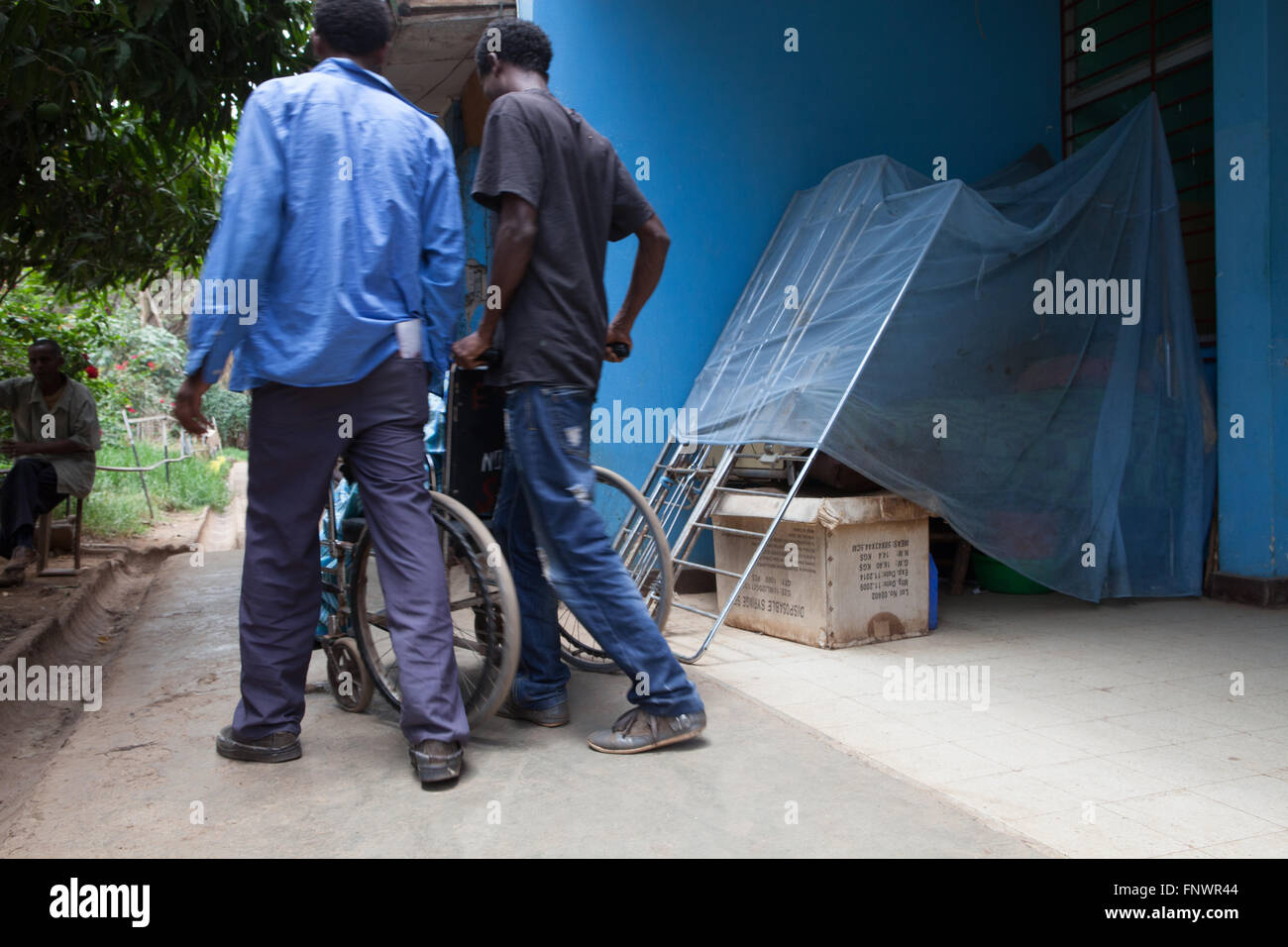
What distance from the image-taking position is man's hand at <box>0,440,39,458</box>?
252 inches

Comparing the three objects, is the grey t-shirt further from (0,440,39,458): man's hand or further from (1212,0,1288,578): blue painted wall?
(0,440,39,458): man's hand

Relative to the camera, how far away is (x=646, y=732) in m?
2.76

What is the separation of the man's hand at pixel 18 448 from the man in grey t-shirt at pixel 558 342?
488 centimetres

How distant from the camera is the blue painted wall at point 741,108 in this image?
5.38 m

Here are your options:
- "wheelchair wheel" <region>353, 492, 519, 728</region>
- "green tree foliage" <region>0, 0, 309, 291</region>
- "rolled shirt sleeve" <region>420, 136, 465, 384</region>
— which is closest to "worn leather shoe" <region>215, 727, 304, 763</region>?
"wheelchair wheel" <region>353, 492, 519, 728</region>

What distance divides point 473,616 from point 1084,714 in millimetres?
2025

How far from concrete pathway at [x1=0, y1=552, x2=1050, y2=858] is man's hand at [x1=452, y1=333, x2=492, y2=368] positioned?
3.54 feet

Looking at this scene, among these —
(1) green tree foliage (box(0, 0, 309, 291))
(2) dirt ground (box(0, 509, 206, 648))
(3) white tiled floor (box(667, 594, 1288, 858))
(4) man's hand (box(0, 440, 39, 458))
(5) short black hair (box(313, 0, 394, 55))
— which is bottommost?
(3) white tiled floor (box(667, 594, 1288, 858))

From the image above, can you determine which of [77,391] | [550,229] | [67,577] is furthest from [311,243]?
[77,391]

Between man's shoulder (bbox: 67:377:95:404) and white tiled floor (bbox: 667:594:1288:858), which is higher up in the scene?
man's shoulder (bbox: 67:377:95:404)

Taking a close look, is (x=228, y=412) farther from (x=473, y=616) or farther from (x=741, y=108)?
(x=473, y=616)

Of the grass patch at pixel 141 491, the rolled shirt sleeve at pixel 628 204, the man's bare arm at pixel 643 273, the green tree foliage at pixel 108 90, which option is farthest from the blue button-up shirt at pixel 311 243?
the grass patch at pixel 141 491

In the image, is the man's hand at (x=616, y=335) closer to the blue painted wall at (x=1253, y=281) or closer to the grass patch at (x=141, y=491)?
the blue painted wall at (x=1253, y=281)

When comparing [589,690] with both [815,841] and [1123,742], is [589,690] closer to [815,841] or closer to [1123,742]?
[815,841]
